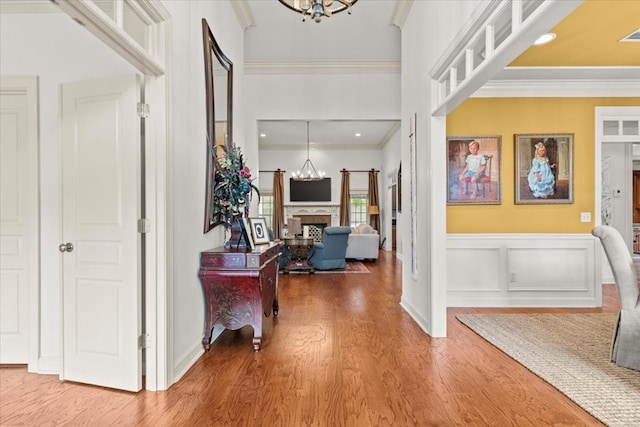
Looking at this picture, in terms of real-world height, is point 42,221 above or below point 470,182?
below

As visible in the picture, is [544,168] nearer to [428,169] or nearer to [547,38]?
[547,38]

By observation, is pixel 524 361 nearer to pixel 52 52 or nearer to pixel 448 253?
pixel 448 253

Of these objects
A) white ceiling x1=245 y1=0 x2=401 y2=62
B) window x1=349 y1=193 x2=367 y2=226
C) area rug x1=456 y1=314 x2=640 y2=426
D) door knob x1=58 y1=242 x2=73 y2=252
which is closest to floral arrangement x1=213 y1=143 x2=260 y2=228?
door knob x1=58 y1=242 x2=73 y2=252

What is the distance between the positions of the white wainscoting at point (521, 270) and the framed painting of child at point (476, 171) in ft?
1.66

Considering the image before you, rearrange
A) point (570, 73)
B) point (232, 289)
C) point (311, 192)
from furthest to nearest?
point (311, 192) → point (570, 73) → point (232, 289)

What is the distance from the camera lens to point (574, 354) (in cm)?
284

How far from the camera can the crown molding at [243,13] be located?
13.4ft

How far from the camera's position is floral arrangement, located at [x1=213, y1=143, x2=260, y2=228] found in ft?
10.6

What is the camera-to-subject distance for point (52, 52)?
105 inches

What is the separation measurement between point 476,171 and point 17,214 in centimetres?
477

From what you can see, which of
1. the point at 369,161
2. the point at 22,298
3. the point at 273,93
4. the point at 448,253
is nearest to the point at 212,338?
the point at 22,298

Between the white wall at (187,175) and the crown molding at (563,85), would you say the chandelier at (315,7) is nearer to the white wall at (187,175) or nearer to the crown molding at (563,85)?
the white wall at (187,175)

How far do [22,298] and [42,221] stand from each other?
627mm

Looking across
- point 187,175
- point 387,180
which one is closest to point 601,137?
point 187,175
